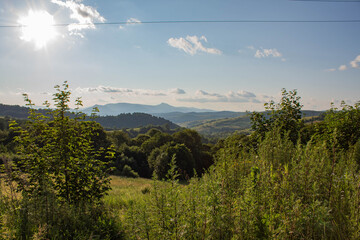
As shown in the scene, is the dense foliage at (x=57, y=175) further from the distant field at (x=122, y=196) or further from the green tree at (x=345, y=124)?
the green tree at (x=345, y=124)

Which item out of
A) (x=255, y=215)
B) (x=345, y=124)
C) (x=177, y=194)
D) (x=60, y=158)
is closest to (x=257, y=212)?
(x=255, y=215)

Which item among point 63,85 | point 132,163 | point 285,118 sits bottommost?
point 132,163

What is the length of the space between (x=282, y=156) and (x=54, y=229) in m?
5.13

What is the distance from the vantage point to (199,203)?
310cm

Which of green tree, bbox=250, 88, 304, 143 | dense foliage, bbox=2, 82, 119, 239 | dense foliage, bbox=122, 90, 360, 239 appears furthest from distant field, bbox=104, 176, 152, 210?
green tree, bbox=250, 88, 304, 143

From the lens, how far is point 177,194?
9.60ft

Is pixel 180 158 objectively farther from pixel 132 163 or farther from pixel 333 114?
pixel 333 114

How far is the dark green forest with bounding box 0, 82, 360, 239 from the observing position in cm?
264

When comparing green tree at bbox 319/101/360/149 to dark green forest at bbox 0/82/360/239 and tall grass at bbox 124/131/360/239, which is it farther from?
tall grass at bbox 124/131/360/239

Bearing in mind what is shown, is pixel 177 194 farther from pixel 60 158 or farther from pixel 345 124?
pixel 345 124

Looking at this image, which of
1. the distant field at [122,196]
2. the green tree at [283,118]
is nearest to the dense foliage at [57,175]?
the distant field at [122,196]

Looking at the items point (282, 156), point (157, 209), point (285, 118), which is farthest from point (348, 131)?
point (157, 209)

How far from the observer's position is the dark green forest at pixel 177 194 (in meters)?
2.64

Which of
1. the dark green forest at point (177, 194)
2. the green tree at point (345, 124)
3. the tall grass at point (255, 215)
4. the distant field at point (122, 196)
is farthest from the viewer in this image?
the green tree at point (345, 124)
